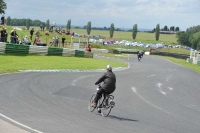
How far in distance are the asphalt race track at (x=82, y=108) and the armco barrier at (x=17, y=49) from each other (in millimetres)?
11268

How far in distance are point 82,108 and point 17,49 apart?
2224 centimetres

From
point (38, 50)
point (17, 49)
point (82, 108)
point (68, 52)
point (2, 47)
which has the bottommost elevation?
point (82, 108)

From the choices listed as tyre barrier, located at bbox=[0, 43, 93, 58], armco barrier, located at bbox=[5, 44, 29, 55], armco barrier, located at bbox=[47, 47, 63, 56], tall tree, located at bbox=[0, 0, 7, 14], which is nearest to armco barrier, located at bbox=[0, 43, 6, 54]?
tyre barrier, located at bbox=[0, 43, 93, 58]

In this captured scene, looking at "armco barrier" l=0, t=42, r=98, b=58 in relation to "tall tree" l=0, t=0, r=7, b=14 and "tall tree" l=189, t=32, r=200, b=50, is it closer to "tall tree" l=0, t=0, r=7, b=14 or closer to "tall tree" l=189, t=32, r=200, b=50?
"tall tree" l=0, t=0, r=7, b=14

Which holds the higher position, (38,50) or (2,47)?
(2,47)

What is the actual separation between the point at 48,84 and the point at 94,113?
24.1 feet

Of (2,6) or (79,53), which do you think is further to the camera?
(2,6)

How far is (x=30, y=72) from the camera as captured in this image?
2697cm

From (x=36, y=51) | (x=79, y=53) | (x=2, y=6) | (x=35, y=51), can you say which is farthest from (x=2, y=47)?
(x=2, y=6)

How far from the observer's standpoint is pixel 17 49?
36.9 metres

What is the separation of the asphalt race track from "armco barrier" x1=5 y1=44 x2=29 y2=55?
37.0ft

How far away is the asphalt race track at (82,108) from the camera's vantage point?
12.7 metres

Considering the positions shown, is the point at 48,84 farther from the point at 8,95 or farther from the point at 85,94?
the point at 8,95

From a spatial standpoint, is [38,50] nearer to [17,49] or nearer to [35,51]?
[35,51]
